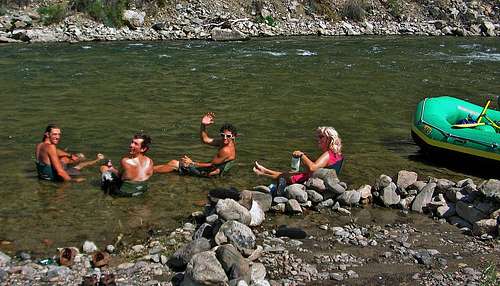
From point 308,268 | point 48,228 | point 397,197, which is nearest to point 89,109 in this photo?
point 48,228

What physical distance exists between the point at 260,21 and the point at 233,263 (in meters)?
30.7

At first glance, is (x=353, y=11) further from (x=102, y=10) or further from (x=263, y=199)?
(x=263, y=199)

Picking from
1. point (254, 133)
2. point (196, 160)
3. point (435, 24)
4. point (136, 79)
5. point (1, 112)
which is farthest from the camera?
point (435, 24)

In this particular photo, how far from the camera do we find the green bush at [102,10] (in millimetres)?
31938

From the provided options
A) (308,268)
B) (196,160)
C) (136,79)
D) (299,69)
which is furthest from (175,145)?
(299,69)

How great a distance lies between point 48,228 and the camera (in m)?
7.79

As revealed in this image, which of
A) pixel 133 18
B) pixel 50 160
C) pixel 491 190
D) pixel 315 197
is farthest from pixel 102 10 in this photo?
pixel 491 190

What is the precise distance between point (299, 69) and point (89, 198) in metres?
15.3

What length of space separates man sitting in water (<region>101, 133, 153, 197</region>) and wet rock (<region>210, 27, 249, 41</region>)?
2225 cm

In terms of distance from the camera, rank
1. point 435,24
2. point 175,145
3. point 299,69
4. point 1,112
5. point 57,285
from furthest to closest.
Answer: point 435,24 → point 299,69 → point 1,112 → point 175,145 → point 57,285

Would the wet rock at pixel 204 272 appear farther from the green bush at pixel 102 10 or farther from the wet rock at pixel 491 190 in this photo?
the green bush at pixel 102 10

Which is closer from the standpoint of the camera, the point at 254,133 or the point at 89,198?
the point at 89,198

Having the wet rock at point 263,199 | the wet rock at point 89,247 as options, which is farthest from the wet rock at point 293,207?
the wet rock at point 89,247

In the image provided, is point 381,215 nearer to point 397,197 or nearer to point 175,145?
point 397,197
